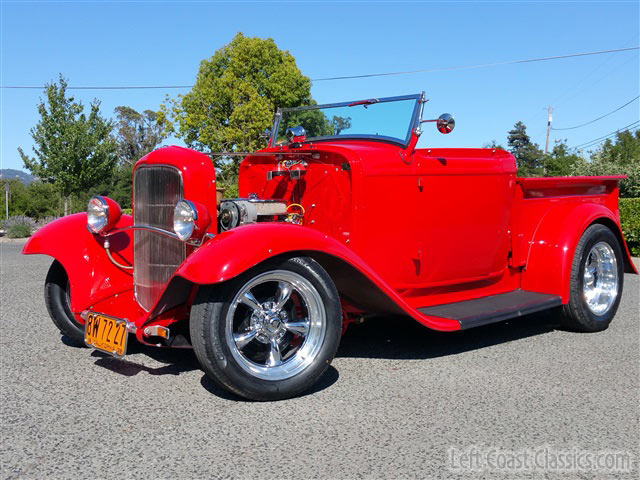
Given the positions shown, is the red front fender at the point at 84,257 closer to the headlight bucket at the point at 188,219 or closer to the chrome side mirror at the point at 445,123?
the headlight bucket at the point at 188,219

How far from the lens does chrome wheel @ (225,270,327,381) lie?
328 centimetres

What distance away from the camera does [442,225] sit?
14.5ft

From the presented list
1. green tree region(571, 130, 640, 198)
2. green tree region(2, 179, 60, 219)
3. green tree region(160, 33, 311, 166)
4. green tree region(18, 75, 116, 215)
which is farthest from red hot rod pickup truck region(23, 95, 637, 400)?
green tree region(2, 179, 60, 219)

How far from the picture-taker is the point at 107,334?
11.4 ft

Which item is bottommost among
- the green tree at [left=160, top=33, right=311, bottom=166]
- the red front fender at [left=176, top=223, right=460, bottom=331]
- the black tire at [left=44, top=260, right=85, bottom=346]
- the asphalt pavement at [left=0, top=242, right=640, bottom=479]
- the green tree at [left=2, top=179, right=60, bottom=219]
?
the green tree at [left=2, top=179, right=60, bottom=219]

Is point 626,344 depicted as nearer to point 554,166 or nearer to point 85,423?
point 85,423

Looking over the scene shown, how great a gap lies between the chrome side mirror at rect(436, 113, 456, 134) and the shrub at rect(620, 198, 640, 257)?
8961 millimetres

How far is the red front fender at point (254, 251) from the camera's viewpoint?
3.02 metres

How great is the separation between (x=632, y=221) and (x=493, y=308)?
888cm

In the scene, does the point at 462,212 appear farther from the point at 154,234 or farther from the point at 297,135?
the point at 154,234

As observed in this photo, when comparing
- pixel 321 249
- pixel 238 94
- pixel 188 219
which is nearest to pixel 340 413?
pixel 321 249

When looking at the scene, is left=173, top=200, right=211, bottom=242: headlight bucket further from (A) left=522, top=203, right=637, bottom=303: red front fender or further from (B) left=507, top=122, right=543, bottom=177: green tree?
(B) left=507, top=122, right=543, bottom=177: green tree

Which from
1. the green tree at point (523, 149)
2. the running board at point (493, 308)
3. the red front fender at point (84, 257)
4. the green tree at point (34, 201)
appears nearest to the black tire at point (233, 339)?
the running board at point (493, 308)

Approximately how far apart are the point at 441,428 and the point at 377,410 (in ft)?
1.21
